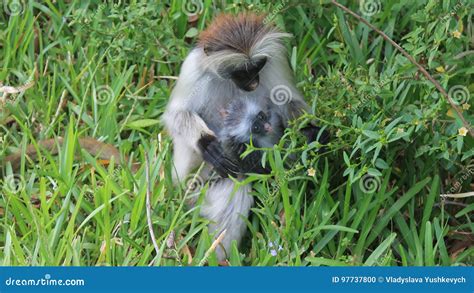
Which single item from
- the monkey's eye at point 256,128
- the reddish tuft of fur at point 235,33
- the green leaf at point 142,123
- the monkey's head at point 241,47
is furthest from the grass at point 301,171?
the reddish tuft of fur at point 235,33

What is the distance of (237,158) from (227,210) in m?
0.38

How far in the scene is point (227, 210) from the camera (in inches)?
264

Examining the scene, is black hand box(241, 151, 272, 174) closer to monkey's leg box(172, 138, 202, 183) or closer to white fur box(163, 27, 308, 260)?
white fur box(163, 27, 308, 260)

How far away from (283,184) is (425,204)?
1.08m

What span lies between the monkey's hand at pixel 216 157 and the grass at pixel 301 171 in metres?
→ 0.20

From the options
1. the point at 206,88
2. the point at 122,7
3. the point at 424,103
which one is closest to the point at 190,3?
the point at 122,7

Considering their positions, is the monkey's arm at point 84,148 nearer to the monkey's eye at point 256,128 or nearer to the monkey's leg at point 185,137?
the monkey's leg at point 185,137

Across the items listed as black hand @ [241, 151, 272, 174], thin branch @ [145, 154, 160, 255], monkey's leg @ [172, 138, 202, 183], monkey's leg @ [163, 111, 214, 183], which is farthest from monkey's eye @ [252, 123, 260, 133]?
thin branch @ [145, 154, 160, 255]

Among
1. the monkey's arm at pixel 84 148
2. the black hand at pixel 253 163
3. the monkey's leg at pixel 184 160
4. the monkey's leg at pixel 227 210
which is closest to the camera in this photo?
the monkey's leg at pixel 227 210

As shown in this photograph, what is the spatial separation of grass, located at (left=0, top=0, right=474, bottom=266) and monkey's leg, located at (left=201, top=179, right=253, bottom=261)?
0.29 ft

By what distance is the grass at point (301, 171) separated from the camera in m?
6.35

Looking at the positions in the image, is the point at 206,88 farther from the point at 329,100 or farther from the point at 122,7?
the point at 122,7

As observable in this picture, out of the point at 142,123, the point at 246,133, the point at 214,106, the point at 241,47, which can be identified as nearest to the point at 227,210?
the point at 246,133

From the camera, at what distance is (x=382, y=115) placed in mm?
6641
